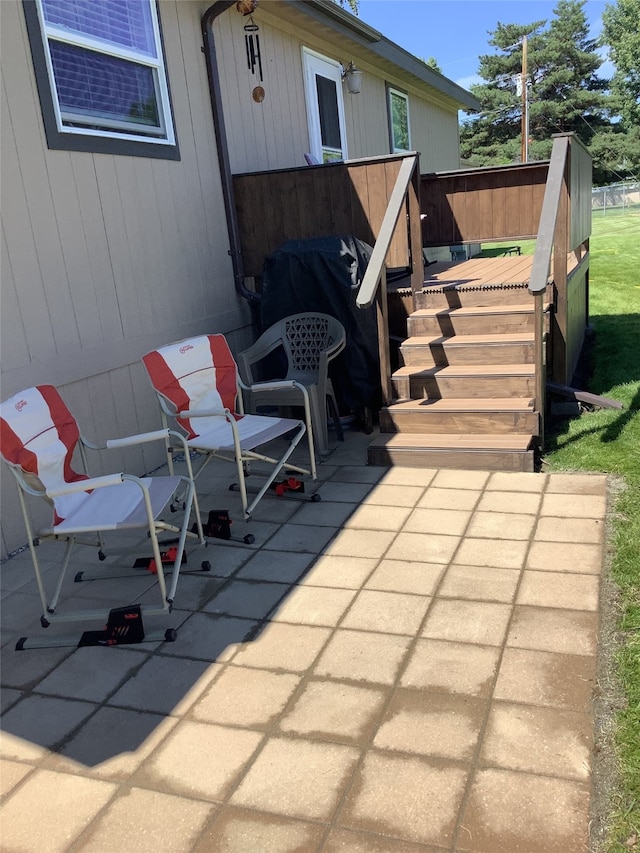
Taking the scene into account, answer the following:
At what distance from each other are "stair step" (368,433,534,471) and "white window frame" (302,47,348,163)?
4.00 meters

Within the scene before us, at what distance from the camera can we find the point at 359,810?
181cm

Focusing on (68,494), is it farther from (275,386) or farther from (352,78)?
(352,78)

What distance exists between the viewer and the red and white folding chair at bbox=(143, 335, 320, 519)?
Answer: 361 cm

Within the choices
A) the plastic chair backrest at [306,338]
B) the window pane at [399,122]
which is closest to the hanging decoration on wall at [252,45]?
the plastic chair backrest at [306,338]

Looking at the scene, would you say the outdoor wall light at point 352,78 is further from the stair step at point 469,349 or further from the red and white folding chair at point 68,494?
the red and white folding chair at point 68,494

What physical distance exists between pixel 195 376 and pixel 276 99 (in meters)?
3.63

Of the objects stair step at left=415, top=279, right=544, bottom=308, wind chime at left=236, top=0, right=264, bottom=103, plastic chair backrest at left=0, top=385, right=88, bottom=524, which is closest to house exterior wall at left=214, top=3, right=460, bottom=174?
wind chime at left=236, top=0, right=264, bottom=103

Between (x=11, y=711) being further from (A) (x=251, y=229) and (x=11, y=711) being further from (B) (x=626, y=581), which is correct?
(A) (x=251, y=229)

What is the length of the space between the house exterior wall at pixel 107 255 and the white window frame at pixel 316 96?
2.02 meters

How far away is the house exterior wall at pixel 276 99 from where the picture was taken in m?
5.58

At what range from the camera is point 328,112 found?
7559mm

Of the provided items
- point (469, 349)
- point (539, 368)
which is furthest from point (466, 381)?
point (539, 368)

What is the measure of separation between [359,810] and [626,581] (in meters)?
1.49

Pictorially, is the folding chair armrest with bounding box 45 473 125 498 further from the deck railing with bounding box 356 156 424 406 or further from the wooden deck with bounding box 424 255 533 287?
the wooden deck with bounding box 424 255 533 287
